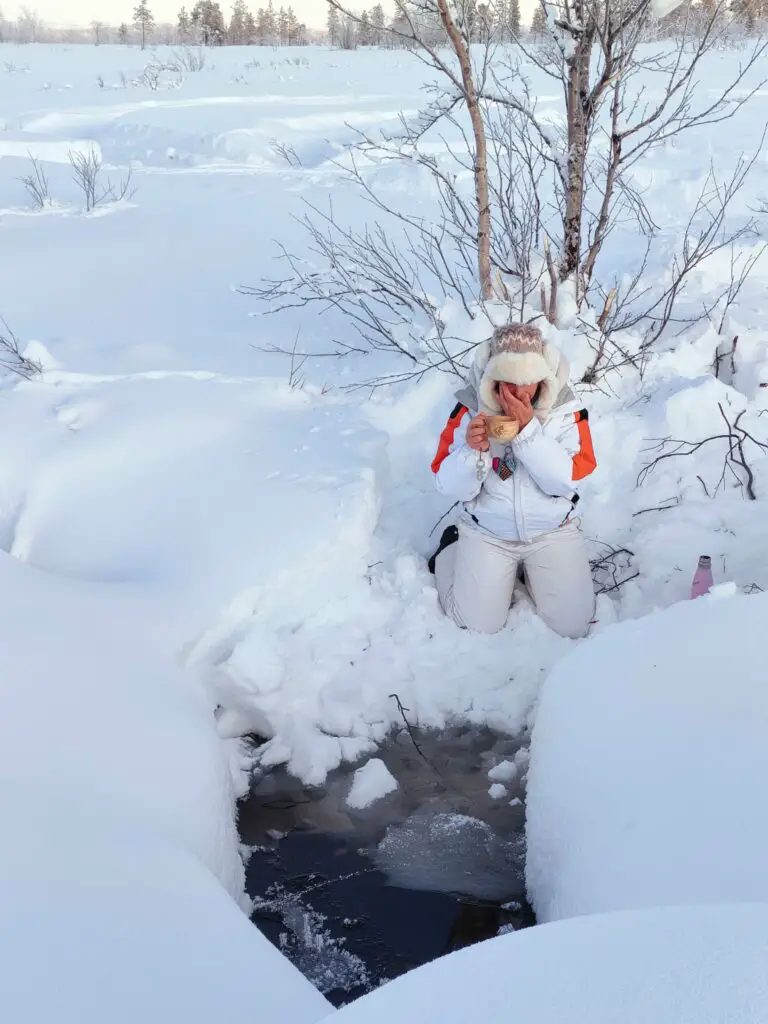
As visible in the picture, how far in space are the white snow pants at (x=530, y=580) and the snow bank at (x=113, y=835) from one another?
992mm

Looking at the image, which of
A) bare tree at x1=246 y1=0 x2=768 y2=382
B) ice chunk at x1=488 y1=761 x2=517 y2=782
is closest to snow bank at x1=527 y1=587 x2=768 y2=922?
ice chunk at x1=488 y1=761 x2=517 y2=782

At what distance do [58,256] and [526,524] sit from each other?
185 inches

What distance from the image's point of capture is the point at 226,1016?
1.40 meters

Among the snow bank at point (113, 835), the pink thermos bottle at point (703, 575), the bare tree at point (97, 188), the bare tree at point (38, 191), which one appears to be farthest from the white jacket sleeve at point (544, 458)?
the bare tree at point (38, 191)

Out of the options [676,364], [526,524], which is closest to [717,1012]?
[526,524]

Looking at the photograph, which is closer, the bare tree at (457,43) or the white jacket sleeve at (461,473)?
the white jacket sleeve at (461,473)

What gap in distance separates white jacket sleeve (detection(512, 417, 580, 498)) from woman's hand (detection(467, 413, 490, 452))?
10 cm

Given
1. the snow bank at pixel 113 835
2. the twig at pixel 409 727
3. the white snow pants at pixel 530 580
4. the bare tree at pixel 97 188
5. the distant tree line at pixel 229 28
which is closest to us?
the snow bank at pixel 113 835

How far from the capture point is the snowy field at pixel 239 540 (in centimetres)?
216

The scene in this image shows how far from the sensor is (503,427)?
9.39 ft

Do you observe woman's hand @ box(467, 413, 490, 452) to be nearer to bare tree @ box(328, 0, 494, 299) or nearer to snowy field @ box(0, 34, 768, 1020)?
snowy field @ box(0, 34, 768, 1020)

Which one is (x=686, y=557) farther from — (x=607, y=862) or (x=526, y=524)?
(x=607, y=862)

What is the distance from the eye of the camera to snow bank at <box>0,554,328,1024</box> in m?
1.39

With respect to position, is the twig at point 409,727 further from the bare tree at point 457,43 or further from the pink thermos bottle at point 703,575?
the bare tree at point 457,43
